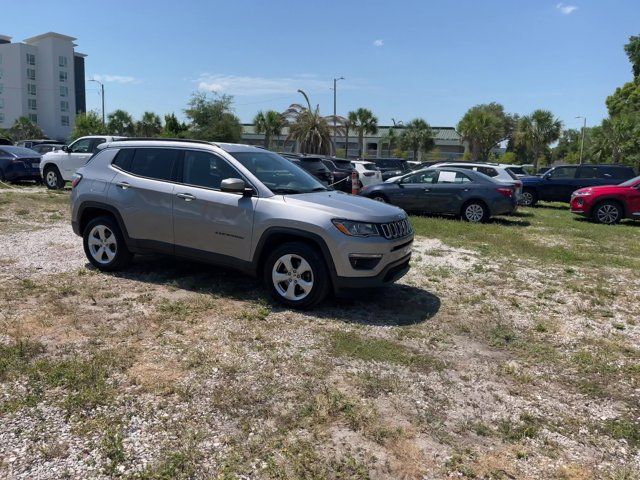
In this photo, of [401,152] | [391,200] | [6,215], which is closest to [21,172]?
[6,215]

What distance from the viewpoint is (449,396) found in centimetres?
403

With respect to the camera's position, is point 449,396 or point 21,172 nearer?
point 449,396

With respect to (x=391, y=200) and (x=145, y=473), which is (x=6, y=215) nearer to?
(x=391, y=200)

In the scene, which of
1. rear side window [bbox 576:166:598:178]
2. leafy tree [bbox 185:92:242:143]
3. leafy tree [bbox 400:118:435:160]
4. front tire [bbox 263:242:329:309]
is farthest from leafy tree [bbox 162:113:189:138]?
front tire [bbox 263:242:329:309]

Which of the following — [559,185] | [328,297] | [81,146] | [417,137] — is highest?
[417,137]

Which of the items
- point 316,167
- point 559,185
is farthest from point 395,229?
point 559,185

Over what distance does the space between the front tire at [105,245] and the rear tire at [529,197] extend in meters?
16.7

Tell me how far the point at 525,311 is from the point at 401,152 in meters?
61.6

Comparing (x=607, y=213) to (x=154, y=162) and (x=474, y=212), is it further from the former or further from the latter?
(x=154, y=162)

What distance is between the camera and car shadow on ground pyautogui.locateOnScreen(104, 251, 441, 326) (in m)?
5.75

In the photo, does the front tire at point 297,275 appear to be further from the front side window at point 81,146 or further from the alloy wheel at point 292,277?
the front side window at point 81,146

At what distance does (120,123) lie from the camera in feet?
203

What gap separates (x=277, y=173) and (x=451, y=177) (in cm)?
907

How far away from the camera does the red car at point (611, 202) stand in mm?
15391
